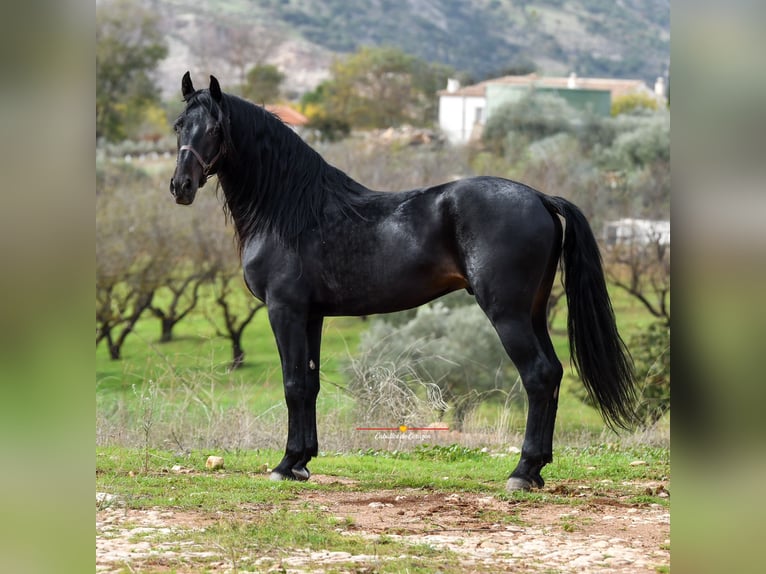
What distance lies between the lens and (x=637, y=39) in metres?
57.3

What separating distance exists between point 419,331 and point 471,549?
15.2m

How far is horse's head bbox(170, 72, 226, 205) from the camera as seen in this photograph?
5641 millimetres

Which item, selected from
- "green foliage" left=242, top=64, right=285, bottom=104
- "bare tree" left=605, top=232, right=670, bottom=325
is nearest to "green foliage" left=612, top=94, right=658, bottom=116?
"green foliage" left=242, top=64, right=285, bottom=104

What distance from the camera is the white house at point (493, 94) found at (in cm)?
4022

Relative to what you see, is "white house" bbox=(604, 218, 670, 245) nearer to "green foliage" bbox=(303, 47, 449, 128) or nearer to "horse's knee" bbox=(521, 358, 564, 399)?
"green foliage" bbox=(303, 47, 449, 128)

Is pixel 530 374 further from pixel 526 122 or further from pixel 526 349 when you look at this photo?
pixel 526 122

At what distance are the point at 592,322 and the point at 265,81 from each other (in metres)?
43.1

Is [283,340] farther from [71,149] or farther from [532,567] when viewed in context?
[71,149]

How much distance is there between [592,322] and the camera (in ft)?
18.5

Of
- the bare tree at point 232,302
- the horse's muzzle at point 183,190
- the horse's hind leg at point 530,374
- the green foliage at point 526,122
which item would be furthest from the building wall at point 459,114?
the horse's hind leg at point 530,374

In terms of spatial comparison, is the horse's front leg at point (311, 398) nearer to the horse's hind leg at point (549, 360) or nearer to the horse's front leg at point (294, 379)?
the horse's front leg at point (294, 379)

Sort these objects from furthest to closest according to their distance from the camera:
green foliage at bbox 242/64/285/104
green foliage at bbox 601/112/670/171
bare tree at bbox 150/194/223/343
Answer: green foliage at bbox 242/64/285/104 → green foliage at bbox 601/112/670/171 → bare tree at bbox 150/194/223/343

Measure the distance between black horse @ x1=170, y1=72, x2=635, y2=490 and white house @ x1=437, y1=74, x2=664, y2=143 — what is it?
32.5 meters

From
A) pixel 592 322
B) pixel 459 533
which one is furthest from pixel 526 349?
pixel 459 533
